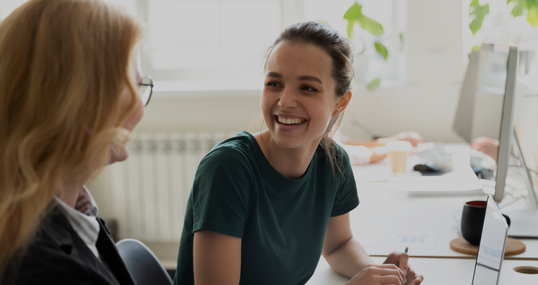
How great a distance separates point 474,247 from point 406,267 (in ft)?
0.91

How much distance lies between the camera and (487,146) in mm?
1669

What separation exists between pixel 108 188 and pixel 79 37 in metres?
2.31

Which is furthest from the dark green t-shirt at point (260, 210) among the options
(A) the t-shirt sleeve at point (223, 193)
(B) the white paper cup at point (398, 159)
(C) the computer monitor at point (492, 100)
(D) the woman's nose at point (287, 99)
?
(B) the white paper cup at point (398, 159)

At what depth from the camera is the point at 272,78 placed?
3.82 ft

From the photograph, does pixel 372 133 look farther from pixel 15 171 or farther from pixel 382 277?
pixel 15 171

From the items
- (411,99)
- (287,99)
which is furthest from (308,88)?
(411,99)

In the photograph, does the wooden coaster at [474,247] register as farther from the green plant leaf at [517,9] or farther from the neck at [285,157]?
the green plant leaf at [517,9]

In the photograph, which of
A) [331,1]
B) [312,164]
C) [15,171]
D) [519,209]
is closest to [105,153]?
[15,171]

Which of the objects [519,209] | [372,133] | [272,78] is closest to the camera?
[272,78]

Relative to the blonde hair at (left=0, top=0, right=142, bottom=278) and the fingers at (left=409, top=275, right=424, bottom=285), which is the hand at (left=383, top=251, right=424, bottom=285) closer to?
the fingers at (left=409, top=275, right=424, bottom=285)

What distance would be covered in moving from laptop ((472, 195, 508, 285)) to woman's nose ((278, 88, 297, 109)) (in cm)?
46

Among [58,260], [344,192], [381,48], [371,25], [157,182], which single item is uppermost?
[371,25]

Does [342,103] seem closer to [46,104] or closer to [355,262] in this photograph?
[355,262]

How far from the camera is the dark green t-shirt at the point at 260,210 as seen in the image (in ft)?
3.33
